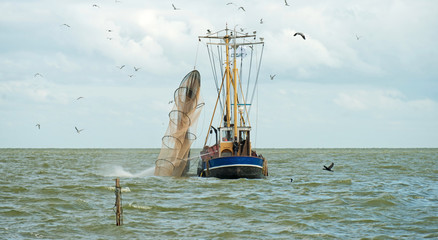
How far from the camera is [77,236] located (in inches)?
642

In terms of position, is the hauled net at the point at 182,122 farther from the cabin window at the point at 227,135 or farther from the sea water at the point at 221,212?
the sea water at the point at 221,212

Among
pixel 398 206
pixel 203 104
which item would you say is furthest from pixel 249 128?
pixel 398 206

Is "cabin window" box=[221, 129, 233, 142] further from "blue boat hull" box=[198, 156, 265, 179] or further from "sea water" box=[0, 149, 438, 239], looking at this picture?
"sea water" box=[0, 149, 438, 239]

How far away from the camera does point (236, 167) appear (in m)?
32.0

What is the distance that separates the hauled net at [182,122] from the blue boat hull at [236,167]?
212cm

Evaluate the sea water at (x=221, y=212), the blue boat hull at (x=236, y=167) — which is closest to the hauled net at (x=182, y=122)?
the blue boat hull at (x=236, y=167)

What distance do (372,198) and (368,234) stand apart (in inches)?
324

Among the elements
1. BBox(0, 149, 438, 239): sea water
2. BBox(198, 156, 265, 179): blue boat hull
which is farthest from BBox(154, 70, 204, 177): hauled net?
BBox(0, 149, 438, 239): sea water

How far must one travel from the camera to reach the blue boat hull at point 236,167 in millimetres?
31984

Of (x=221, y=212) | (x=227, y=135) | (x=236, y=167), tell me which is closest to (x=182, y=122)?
(x=227, y=135)

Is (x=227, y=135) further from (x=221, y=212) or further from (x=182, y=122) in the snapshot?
(x=221, y=212)

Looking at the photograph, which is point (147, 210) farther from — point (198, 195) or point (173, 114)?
point (173, 114)

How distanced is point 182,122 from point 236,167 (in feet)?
14.6

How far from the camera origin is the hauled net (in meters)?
33.5
